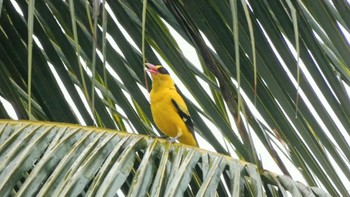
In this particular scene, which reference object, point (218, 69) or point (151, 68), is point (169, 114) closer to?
point (151, 68)

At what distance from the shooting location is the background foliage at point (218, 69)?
287 centimetres

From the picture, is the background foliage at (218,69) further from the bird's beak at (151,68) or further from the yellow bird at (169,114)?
the yellow bird at (169,114)

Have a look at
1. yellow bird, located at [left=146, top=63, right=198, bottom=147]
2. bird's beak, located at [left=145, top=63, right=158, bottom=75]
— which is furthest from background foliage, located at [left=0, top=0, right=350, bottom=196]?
yellow bird, located at [left=146, top=63, right=198, bottom=147]

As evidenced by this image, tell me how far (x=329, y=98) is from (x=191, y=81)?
1.57 feet

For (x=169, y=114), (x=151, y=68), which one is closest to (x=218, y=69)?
(x=151, y=68)

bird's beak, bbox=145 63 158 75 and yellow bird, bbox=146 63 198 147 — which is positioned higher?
yellow bird, bbox=146 63 198 147

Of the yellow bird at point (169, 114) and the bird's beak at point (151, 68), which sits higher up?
the yellow bird at point (169, 114)

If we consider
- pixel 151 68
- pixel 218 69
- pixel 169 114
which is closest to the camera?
pixel 218 69

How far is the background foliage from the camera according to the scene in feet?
9.43

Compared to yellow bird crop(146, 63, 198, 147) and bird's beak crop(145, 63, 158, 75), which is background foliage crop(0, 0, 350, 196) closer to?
bird's beak crop(145, 63, 158, 75)

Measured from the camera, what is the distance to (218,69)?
9.55 feet

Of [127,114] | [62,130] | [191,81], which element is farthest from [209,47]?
[62,130]

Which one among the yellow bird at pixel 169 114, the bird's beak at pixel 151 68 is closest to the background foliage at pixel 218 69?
the bird's beak at pixel 151 68

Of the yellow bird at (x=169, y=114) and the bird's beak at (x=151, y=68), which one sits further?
the yellow bird at (x=169, y=114)
